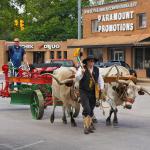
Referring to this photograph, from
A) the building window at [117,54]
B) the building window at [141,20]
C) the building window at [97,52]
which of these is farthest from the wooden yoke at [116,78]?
the building window at [97,52]

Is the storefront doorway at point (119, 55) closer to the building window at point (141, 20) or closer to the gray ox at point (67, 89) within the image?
the building window at point (141, 20)

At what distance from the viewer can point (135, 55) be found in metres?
47.8

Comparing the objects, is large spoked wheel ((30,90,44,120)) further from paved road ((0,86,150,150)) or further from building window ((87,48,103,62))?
building window ((87,48,103,62))

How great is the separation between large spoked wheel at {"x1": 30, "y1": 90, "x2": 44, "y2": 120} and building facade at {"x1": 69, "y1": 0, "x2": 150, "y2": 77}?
29206mm

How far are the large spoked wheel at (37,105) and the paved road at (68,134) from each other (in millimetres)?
188

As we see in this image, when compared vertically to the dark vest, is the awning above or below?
above

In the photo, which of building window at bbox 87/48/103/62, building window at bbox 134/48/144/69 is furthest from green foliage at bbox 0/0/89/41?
building window at bbox 134/48/144/69

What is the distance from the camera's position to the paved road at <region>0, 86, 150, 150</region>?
34.5 feet

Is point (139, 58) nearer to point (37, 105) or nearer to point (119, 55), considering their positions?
point (119, 55)

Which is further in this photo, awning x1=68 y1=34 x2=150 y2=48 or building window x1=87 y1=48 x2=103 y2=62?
building window x1=87 y1=48 x2=103 y2=62

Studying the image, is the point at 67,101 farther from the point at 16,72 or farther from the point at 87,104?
the point at 16,72

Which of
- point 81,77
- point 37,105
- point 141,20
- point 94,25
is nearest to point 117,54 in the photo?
point 141,20

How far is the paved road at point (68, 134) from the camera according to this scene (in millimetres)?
10519

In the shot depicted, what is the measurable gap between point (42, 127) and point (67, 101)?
89cm
